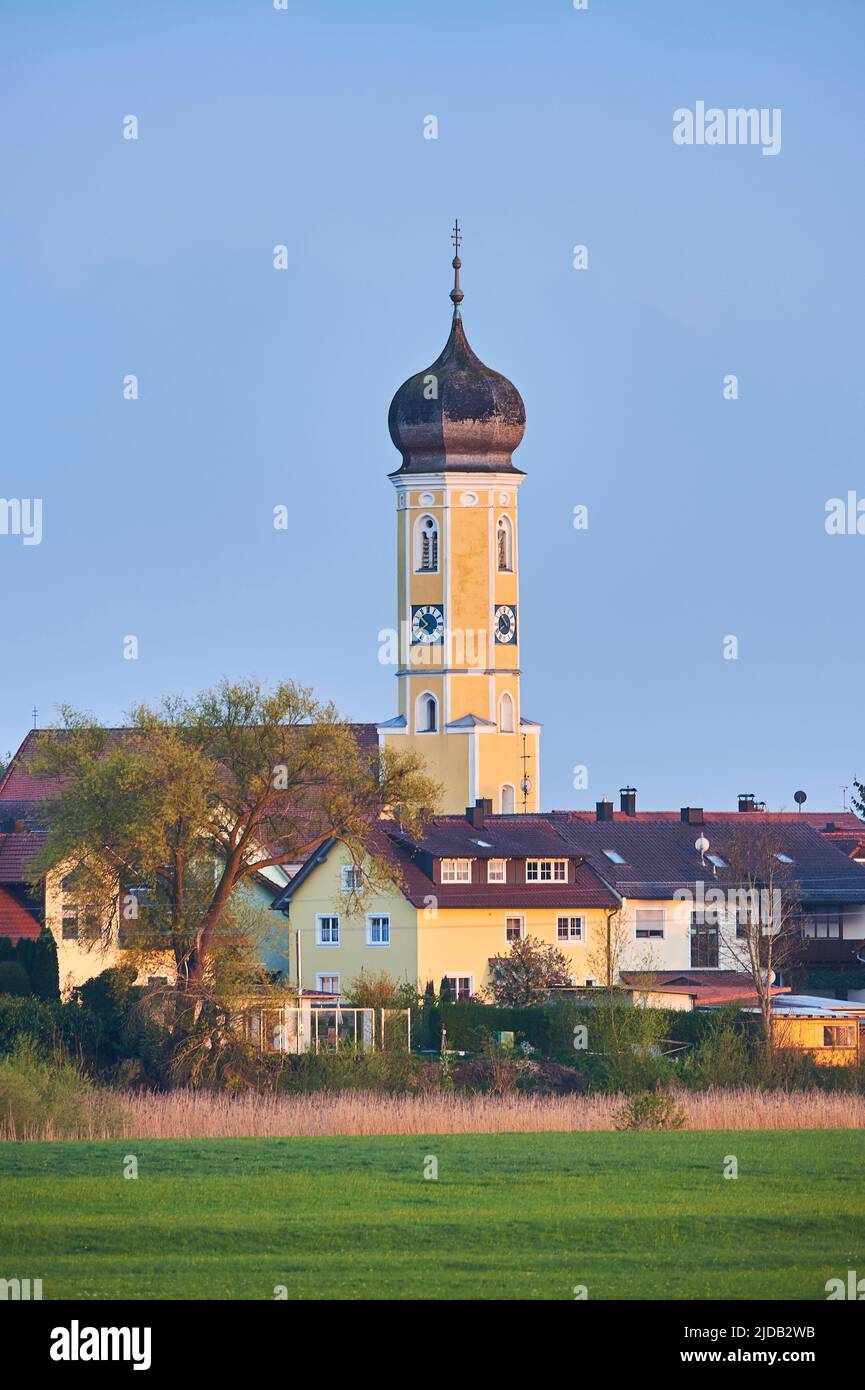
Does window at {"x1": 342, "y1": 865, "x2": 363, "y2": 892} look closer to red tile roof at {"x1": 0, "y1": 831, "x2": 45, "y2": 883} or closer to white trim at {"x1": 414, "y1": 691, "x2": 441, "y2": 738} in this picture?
red tile roof at {"x1": 0, "y1": 831, "x2": 45, "y2": 883}

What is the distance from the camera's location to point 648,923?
75.9m

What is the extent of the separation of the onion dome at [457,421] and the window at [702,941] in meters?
26.4

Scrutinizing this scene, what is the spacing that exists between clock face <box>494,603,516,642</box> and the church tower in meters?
0.04

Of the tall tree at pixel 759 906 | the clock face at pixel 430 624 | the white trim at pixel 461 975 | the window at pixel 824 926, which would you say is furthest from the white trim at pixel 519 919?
the clock face at pixel 430 624

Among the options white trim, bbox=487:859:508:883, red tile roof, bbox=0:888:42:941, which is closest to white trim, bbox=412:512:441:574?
white trim, bbox=487:859:508:883

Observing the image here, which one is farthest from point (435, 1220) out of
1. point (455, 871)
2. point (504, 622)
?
point (504, 622)

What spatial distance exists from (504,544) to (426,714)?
6.97 m

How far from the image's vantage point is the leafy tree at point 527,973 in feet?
218

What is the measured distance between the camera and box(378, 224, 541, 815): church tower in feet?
319

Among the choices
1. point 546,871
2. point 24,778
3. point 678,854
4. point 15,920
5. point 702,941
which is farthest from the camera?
point 24,778

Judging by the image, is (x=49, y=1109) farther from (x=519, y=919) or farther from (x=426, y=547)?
(x=426, y=547)
